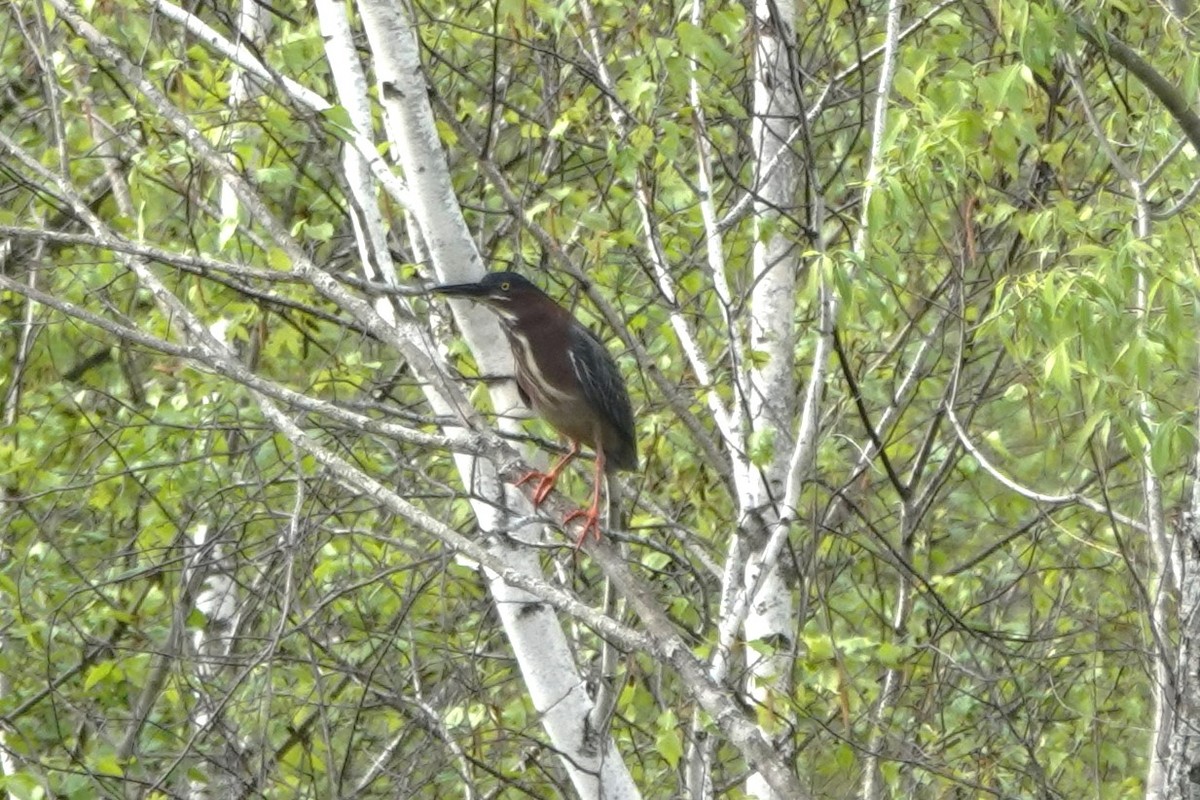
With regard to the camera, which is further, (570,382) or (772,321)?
(570,382)

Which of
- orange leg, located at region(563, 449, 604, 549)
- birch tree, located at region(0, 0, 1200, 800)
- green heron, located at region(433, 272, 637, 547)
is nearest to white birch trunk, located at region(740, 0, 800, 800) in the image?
birch tree, located at region(0, 0, 1200, 800)

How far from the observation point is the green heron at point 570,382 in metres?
5.61

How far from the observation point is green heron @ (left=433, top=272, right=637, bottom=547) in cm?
561

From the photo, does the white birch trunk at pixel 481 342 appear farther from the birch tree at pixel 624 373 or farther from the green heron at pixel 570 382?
the green heron at pixel 570 382

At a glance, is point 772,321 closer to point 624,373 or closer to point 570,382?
point 570,382

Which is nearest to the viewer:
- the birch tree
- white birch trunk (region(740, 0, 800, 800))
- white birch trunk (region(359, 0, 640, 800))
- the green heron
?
the birch tree

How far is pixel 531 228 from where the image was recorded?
5.07 m

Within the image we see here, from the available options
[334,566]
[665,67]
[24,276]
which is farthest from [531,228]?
[24,276]

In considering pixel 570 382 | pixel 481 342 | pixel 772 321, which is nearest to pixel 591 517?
pixel 481 342

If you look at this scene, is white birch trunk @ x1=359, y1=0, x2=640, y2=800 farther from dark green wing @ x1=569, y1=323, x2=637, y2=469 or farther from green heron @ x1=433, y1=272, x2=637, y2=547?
dark green wing @ x1=569, y1=323, x2=637, y2=469

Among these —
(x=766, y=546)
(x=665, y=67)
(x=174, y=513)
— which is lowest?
(x=766, y=546)

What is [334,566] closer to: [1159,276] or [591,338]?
[591,338]

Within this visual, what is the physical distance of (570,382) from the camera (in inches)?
229

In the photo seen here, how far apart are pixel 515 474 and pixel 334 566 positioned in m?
1.43
